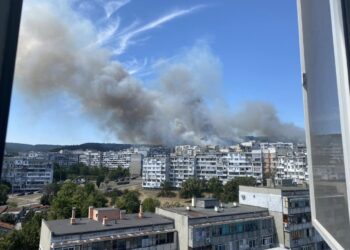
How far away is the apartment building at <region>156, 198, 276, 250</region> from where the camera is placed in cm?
565

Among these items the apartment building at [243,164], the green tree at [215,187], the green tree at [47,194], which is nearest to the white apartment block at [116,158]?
the apartment building at [243,164]

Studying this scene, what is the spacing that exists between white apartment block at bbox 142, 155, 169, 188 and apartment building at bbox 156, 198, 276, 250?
12.5 meters

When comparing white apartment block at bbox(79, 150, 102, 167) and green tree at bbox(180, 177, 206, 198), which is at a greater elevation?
white apartment block at bbox(79, 150, 102, 167)

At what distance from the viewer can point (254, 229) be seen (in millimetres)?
6578

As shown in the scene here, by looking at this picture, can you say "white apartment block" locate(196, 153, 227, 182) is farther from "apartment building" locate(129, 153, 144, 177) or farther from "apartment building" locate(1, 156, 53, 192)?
"apartment building" locate(1, 156, 53, 192)

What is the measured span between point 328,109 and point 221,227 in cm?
600

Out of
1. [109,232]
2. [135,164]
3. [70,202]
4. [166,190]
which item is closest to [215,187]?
[166,190]

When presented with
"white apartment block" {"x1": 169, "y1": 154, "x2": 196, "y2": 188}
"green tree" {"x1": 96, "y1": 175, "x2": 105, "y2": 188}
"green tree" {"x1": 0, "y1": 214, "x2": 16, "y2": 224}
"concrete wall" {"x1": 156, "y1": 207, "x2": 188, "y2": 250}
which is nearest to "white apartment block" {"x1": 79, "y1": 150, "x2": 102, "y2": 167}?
"white apartment block" {"x1": 169, "y1": 154, "x2": 196, "y2": 188}

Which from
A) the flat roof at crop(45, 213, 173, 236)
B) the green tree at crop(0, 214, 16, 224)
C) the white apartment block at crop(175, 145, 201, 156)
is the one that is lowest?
the flat roof at crop(45, 213, 173, 236)

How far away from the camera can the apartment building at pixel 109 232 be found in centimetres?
454

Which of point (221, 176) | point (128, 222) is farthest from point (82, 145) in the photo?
point (128, 222)

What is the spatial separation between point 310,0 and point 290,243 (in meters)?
7.34

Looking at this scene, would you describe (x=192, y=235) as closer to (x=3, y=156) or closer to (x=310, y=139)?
(x=310, y=139)

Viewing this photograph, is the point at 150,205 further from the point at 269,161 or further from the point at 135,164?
the point at 135,164
